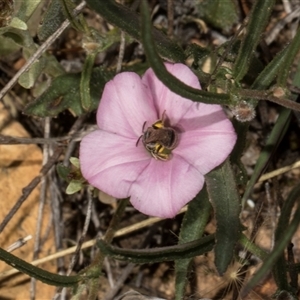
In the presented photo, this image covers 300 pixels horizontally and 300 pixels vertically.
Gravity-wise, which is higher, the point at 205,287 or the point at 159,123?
the point at 159,123

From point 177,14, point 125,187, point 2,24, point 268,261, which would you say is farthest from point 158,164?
point 177,14

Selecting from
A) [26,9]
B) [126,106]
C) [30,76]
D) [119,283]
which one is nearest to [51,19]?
[26,9]

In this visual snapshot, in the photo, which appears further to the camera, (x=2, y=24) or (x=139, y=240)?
(x=139, y=240)

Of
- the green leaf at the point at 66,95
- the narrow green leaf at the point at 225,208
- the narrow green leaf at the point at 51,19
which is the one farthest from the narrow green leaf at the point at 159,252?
the narrow green leaf at the point at 51,19

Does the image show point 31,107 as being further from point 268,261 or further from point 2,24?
point 268,261

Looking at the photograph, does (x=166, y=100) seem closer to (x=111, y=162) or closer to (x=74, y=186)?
(x=111, y=162)

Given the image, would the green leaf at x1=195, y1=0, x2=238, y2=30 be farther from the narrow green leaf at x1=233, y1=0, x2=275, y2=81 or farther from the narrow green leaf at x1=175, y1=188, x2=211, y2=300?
the narrow green leaf at x1=175, y1=188, x2=211, y2=300

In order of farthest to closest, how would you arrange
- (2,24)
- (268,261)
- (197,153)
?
(2,24)
(197,153)
(268,261)
